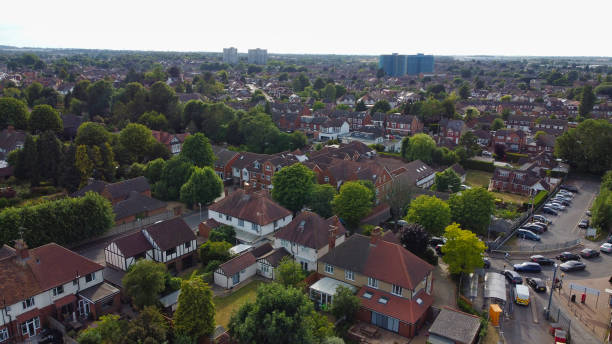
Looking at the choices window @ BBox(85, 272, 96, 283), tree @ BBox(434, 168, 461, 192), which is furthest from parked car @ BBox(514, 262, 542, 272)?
window @ BBox(85, 272, 96, 283)

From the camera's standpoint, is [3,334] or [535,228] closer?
[3,334]

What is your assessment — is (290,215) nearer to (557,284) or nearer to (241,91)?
(557,284)

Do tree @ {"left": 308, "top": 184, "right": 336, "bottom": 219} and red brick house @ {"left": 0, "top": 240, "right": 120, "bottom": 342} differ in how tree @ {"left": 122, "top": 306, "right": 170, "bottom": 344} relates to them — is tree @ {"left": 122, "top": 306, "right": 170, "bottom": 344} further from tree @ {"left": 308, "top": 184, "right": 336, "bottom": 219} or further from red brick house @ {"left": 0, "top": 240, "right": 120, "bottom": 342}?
tree @ {"left": 308, "top": 184, "right": 336, "bottom": 219}

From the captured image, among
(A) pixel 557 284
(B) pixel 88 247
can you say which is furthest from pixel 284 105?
(A) pixel 557 284

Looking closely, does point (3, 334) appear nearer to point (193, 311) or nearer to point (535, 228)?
point (193, 311)

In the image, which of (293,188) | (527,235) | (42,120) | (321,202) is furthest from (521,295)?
(42,120)

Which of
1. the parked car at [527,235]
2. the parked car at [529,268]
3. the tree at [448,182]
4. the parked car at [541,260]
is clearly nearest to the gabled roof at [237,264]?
the parked car at [529,268]

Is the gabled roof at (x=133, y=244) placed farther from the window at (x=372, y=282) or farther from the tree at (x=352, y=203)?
the tree at (x=352, y=203)
